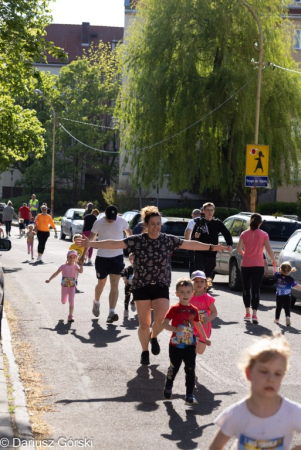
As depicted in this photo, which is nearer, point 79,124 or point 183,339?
point 183,339

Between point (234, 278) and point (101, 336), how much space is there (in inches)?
307

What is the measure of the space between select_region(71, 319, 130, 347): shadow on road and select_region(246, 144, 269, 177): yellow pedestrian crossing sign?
588 inches

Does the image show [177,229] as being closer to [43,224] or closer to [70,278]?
[43,224]

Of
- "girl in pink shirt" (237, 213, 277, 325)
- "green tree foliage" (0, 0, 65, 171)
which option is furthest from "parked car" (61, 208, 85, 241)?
"girl in pink shirt" (237, 213, 277, 325)

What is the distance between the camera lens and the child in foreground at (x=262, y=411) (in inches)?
135

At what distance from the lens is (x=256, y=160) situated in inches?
1048

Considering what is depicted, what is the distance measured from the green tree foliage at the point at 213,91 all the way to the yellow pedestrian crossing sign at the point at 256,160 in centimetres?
650

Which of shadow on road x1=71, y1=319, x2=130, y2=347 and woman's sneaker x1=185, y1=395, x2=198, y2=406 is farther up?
woman's sneaker x1=185, y1=395, x2=198, y2=406

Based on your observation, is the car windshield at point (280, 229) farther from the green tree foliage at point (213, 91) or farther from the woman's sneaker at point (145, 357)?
the green tree foliage at point (213, 91)

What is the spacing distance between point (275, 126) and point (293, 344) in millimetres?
23481

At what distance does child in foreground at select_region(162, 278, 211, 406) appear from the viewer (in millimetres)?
7441

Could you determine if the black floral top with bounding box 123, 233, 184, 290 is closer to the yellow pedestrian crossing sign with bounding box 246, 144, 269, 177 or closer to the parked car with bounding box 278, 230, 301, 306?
the parked car with bounding box 278, 230, 301, 306

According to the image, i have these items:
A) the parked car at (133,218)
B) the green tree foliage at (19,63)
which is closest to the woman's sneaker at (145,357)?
the green tree foliage at (19,63)

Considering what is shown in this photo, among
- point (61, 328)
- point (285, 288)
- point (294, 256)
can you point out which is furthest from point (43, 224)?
point (61, 328)
